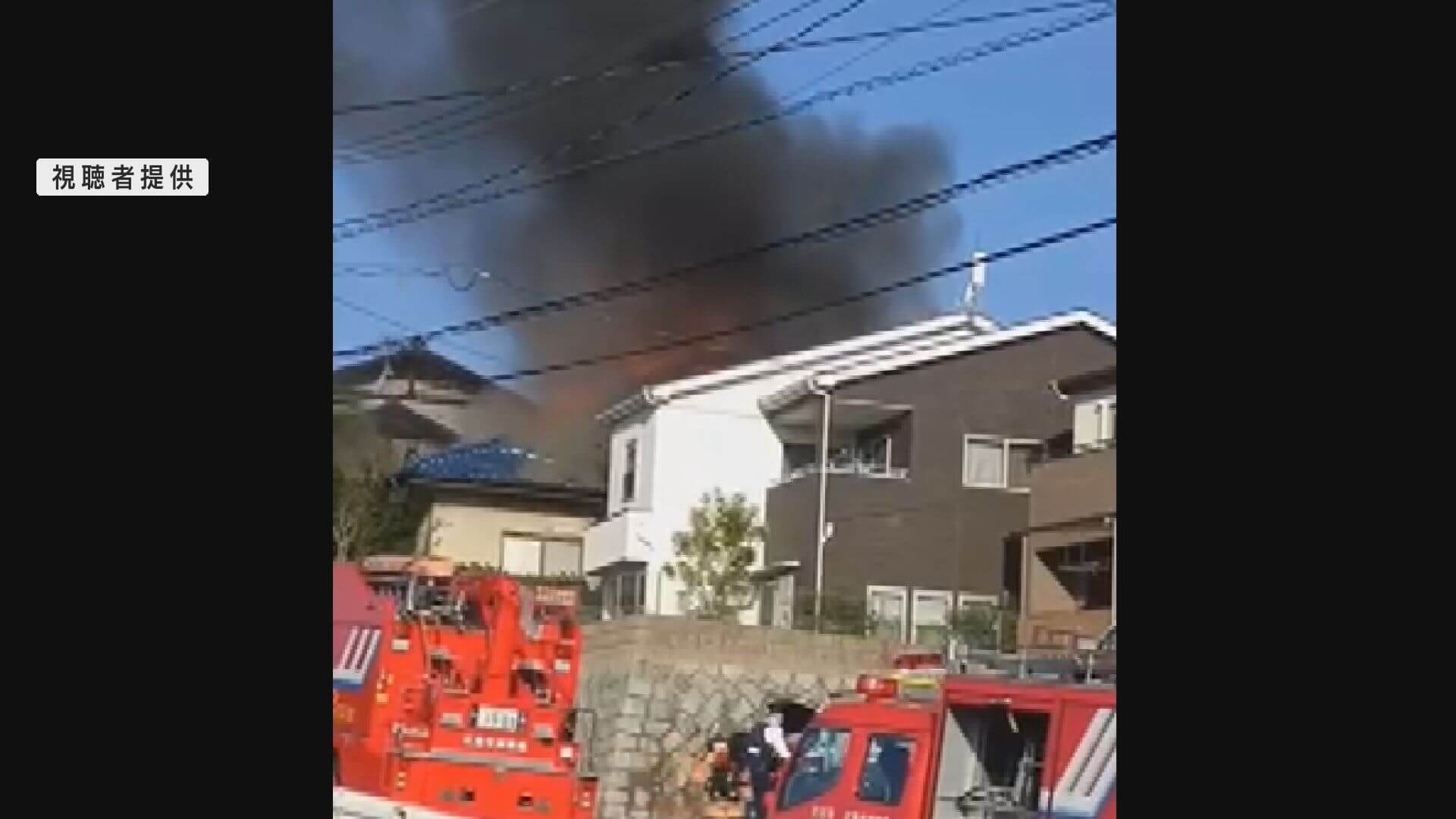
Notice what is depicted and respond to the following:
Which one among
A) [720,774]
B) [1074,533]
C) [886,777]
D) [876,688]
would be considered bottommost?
[720,774]

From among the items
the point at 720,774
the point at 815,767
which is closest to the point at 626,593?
the point at 720,774

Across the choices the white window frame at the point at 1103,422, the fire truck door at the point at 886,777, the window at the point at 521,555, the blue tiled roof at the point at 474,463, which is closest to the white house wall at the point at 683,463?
the blue tiled roof at the point at 474,463

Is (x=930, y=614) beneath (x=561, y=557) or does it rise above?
beneath

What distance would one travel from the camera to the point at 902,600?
23.1ft

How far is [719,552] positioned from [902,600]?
2.30ft

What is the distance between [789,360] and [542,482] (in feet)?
3.29

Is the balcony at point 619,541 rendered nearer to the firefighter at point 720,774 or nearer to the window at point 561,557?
the window at point 561,557

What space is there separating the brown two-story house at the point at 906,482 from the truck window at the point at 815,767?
0.70 metres

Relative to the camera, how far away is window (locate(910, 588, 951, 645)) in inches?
272

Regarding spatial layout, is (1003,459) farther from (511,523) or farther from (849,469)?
(511,523)

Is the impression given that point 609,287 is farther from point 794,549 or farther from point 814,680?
point 814,680

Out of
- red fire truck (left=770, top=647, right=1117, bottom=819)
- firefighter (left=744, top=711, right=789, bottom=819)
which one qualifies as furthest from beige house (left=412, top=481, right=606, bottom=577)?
red fire truck (left=770, top=647, right=1117, bottom=819)

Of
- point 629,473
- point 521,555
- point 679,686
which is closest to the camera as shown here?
point 629,473
